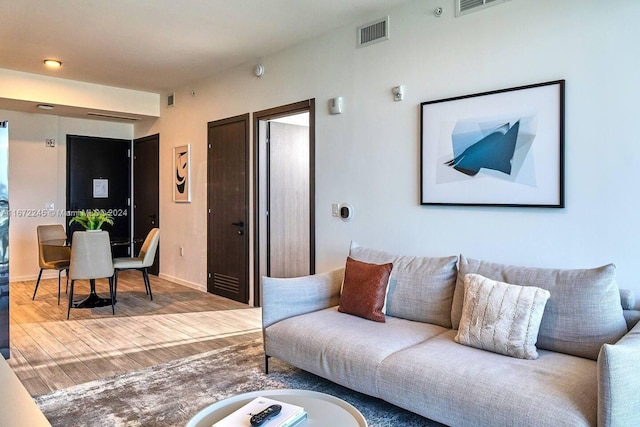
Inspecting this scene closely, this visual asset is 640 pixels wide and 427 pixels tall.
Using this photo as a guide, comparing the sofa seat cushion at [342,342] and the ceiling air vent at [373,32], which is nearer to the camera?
the sofa seat cushion at [342,342]

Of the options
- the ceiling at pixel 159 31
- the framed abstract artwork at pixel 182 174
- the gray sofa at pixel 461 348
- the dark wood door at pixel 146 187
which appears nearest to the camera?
the gray sofa at pixel 461 348

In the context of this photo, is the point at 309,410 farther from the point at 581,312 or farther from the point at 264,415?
the point at 581,312

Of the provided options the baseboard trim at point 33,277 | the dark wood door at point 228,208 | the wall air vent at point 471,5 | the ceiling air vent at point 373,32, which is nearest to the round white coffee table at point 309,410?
the wall air vent at point 471,5

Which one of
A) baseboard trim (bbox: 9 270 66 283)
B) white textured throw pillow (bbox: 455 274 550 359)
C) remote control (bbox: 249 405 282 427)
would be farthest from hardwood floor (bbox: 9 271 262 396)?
white textured throw pillow (bbox: 455 274 550 359)

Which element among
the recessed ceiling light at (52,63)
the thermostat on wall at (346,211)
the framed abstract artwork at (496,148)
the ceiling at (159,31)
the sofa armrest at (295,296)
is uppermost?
the recessed ceiling light at (52,63)

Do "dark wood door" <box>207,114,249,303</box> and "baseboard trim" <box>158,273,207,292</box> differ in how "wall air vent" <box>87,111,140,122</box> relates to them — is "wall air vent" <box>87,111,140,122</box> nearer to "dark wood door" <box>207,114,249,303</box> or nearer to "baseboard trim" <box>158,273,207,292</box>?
"dark wood door" <box>207,114,249,303</box>

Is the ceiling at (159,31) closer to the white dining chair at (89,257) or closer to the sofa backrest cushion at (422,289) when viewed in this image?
the white dining chair at (89,257)

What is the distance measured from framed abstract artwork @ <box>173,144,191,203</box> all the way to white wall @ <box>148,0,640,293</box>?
1.46m

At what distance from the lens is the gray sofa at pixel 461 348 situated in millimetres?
1750

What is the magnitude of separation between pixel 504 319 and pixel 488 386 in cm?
47

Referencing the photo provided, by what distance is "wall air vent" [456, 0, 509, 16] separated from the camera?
2992 millimetres

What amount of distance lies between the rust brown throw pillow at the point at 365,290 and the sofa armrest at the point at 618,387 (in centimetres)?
139

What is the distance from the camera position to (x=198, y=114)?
5.89m

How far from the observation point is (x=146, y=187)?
717 cm
